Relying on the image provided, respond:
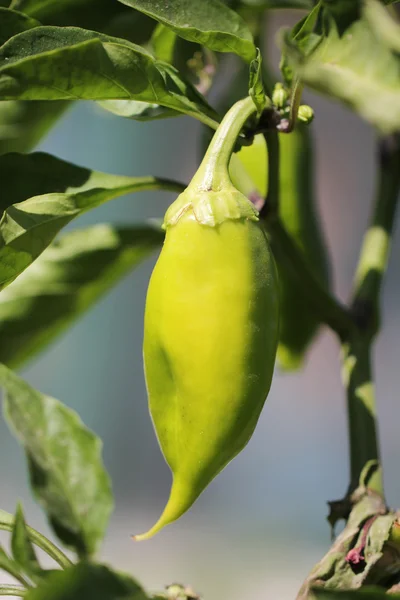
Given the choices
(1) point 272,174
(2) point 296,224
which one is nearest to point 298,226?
(2) point 296,224

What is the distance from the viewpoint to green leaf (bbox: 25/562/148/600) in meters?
0.33

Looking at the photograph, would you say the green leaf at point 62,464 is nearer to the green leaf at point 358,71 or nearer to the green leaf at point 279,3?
the green leaf at point 358,71

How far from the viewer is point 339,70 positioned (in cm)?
52

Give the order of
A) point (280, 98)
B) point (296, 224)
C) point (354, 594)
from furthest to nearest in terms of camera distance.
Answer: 1. point (296, 224)
2. point (280, 98)
3. point (354, 594)

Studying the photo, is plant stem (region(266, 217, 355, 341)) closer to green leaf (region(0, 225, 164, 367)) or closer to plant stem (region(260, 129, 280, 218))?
plant stem (region(260, 129, 280, 218))

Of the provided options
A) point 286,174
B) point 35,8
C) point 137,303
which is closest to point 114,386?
point 137,303

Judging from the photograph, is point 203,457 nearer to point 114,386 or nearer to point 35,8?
point 35,8

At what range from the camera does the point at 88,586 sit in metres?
0.34

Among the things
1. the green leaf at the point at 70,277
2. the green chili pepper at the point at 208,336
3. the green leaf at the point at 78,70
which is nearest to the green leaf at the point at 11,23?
the green leaf at the point at 78,70

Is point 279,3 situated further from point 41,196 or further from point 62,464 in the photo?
point 62,464

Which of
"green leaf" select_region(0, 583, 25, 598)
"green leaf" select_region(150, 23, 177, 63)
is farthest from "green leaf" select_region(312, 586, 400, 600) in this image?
"green leaf" select_region(150, 23, 177, 63)

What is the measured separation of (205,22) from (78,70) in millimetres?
107

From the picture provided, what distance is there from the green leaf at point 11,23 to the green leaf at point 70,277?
0.27m

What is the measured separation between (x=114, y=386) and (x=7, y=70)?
259 centimetres
